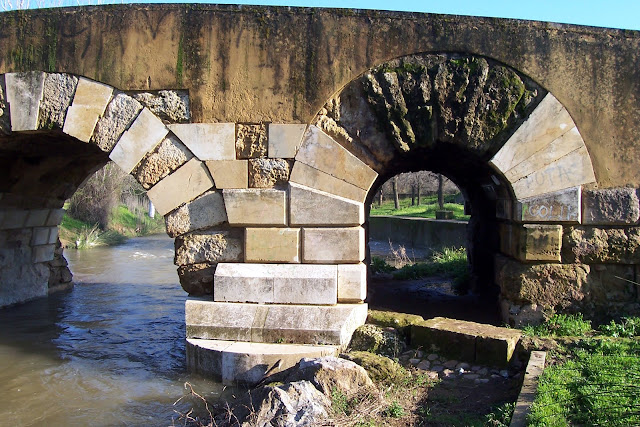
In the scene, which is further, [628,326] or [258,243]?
[258,243]

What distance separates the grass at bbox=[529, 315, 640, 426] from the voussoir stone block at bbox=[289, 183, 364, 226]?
2.07 meters

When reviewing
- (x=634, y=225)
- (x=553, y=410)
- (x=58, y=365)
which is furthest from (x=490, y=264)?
(x=58, y=365)

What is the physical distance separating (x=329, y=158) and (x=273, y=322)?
1661 mm

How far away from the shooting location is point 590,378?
13.0ft

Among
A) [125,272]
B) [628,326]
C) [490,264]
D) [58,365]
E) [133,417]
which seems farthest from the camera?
[125,272]

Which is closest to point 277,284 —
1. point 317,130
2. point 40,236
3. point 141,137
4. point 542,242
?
point 317,130

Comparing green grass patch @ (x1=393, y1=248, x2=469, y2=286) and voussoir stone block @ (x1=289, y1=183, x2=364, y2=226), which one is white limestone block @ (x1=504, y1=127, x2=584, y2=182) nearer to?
voussoir stone block @ (x1=289, y1=183, x2=364, y2=226)

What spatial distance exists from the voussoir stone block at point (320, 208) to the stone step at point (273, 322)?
0.82 m

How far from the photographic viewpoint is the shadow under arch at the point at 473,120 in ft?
17.3

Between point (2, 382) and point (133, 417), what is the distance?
70.5 inches

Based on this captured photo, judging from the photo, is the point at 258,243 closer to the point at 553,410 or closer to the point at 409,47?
the point at 409,47

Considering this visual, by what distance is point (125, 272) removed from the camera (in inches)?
484

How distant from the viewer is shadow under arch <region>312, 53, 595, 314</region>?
5273 millimetres

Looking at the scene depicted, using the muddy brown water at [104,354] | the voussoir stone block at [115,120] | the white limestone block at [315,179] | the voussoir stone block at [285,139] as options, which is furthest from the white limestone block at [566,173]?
the voussoir stone block at [115,120]
